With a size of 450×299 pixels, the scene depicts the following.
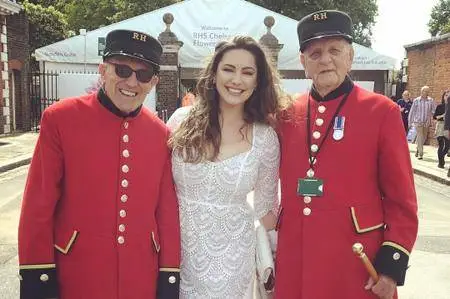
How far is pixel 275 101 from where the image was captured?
2820 mm

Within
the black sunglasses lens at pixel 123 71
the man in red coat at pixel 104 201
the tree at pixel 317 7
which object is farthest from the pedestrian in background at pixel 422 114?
the tree at pixel 317 7

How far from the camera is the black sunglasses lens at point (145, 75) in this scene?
93.1 inches

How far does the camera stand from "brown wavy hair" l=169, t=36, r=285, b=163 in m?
2.67

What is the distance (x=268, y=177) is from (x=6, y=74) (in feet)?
53.1

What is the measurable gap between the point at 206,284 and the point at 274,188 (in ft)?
2.08

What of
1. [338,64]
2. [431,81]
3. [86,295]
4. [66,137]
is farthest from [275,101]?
[431,81]

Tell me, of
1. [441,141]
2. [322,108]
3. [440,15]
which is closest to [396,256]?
[322,108]

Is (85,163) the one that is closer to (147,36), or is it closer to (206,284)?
(147,36)

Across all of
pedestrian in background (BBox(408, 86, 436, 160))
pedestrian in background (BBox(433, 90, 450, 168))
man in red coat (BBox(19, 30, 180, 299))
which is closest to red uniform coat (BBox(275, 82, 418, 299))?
man in red coat (BBox(19, 30, 180, 299))

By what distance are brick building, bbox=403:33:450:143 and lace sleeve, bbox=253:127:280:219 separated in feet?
45.4

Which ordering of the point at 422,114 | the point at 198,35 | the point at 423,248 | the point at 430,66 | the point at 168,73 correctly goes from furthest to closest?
the point at 198,35 → the point at 168,73 → the point at 430,66 → the point at 422,114 → the point at 423,248

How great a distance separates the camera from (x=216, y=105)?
9.41ft

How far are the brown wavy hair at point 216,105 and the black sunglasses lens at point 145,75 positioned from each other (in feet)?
1.24

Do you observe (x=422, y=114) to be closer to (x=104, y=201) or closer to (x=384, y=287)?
(x=384, y=287)
